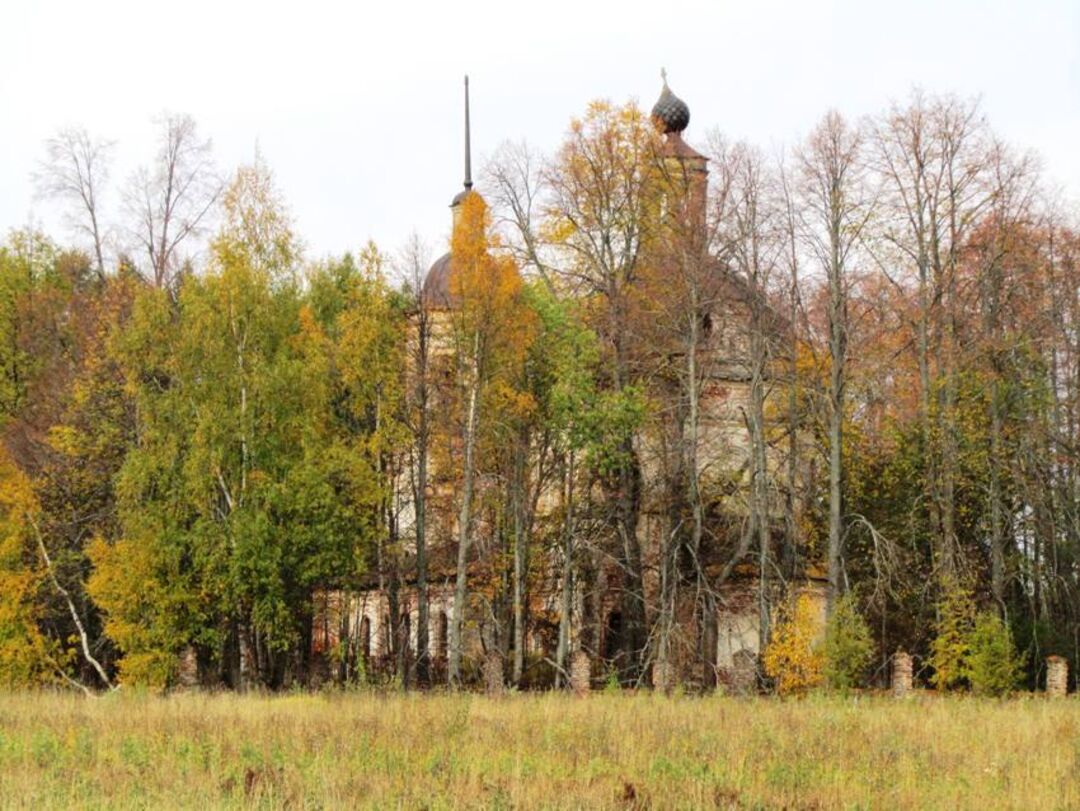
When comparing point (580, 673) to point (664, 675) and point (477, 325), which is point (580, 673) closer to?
point (664, 675)

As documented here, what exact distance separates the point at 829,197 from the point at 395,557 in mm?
12423

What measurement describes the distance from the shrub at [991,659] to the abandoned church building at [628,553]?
12.9ft

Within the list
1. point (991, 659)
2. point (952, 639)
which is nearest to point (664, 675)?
point (952, 639)

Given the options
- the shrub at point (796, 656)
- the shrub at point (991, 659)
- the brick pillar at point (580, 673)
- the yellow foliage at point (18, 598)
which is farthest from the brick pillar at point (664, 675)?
the yellow foliage at point (18, 598)

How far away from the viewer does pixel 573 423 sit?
34125 mm

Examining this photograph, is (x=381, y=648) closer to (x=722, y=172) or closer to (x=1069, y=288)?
(x=722, y=172)

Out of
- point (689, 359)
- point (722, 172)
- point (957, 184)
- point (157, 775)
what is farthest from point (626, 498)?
point (157, 775)

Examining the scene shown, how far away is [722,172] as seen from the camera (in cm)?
3438

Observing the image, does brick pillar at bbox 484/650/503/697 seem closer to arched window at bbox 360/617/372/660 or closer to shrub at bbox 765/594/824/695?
shrub at bbox 765/594/824/695

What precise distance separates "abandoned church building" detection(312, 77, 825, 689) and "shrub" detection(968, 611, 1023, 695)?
393 centimetres

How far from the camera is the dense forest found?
32.0m

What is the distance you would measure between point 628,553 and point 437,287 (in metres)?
10.7

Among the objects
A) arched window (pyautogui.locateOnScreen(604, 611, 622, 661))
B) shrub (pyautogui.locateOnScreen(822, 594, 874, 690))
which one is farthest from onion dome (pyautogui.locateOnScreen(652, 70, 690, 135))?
shrub (pyautogui.locateOnScreen(822, 594, 874, 690))

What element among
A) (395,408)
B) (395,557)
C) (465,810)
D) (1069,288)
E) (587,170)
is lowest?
(465,810)
